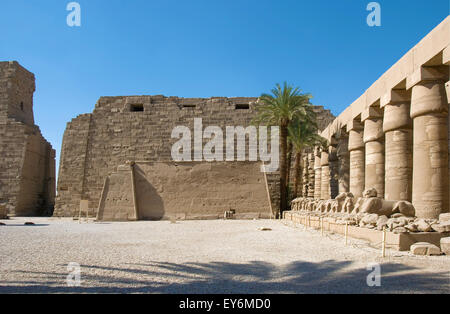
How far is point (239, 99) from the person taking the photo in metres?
22.2

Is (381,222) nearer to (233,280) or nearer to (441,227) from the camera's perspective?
(441,227)

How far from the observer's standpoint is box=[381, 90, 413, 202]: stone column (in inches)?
364

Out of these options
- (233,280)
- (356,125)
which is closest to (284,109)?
(356,125)

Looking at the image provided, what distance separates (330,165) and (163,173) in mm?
7710

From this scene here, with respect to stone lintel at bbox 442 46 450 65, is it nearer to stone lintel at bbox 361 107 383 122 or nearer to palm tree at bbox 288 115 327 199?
stone lintel at bbox 361 107 383 122

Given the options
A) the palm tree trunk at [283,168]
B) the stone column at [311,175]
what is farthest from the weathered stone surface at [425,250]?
the stone column at [311,175]

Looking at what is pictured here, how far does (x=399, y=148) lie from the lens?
30.5 feet

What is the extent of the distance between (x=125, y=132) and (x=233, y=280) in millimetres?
19192

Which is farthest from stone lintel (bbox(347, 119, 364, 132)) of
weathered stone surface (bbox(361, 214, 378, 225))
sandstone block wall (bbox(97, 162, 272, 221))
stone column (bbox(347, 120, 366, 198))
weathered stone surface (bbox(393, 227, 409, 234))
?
weathered stone surface (bbox(393, 227, 409, 234))

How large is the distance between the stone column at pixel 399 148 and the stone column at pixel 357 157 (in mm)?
2888

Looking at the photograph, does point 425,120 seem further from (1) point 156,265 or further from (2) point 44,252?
(2) point 44,252

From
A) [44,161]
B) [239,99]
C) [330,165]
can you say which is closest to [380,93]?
[330,165]

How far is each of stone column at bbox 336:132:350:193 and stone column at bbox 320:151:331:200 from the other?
1.99 meters

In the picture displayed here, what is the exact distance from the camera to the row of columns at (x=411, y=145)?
7.68m
